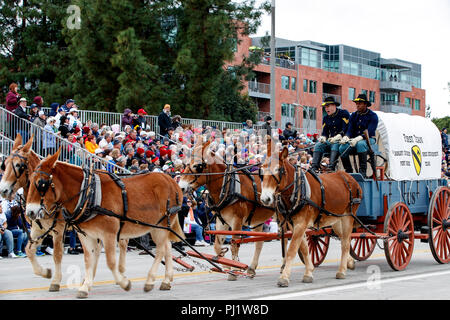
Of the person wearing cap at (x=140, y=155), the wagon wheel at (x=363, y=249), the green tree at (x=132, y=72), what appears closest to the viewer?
the wagon wheel at (x=363, y=249)

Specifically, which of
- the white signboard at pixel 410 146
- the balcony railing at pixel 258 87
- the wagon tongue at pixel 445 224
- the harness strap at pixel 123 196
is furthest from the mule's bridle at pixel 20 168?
the balcony railing at pixel 258 87

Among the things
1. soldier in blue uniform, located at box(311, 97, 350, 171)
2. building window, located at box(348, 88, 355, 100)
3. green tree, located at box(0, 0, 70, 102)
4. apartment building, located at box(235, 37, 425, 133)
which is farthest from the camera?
building window, located at box(348, 88, 355, 100)

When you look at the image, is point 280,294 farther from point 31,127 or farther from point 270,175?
point 31,127

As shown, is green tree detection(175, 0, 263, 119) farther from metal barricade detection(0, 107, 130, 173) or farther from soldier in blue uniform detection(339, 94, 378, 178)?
soldier in blue uniform detection(339, 94, 378, 178)

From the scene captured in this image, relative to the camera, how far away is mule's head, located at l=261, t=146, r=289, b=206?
413 inches

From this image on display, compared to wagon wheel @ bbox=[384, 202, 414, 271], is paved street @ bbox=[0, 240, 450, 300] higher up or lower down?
lower down

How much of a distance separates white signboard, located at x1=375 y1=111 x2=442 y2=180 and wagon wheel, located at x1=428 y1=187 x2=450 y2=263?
23.9 inches

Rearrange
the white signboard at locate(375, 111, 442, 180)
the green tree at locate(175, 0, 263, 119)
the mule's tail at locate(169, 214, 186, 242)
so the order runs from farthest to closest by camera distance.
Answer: the green tree at locate(175, 0, 263, 119), the white signboard at locate(375, 111, 442, 180), the mule's tail at locate(169, 214, 186, 242)

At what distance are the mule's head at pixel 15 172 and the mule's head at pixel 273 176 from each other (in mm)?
3567

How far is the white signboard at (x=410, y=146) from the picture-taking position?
13.8m

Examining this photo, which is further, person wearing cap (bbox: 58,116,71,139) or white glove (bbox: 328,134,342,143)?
person wearing cap (bbox: 58,116,71,139)

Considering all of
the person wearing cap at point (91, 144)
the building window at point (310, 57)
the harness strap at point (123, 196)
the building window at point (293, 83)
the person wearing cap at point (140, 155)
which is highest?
the building window at point (310, 57)

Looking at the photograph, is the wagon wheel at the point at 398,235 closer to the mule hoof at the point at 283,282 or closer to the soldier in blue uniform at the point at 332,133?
the soldier in blue uniform at the point at 332,133

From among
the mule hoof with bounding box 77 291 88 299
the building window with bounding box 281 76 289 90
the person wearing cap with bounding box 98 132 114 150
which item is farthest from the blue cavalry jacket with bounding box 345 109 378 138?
the building window with bounding box 281 76 289 90
